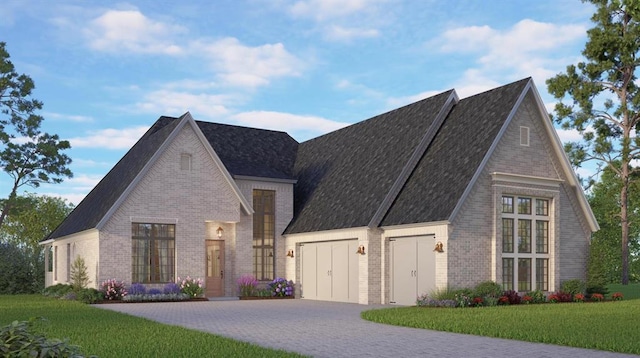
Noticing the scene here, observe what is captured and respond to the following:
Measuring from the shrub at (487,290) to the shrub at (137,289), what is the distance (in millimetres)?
12284

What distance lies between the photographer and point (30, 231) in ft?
201

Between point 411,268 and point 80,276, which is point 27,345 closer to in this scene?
point 411,268

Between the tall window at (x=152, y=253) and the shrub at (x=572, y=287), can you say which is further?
the tall window at (x=152, y=253)

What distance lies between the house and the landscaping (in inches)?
75.3

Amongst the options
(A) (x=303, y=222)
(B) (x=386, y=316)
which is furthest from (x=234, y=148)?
(B) (x=386, y=316)

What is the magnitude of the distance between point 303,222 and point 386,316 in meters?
11.7

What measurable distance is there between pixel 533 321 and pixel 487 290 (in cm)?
612

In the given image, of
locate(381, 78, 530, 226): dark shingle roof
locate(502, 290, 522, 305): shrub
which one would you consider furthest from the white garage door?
locate(502, 290, 522, 305): shrub

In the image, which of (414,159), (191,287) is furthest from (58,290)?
(414,159)

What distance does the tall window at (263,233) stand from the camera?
29.9 metres

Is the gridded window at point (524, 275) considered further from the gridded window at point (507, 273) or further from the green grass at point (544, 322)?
the green grass at point (544, 322)

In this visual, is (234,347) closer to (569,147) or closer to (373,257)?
(373,257)

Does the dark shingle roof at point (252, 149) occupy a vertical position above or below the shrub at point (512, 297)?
above

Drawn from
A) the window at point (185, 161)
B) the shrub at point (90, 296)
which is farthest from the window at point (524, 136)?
the shrub at point (90, 296)
